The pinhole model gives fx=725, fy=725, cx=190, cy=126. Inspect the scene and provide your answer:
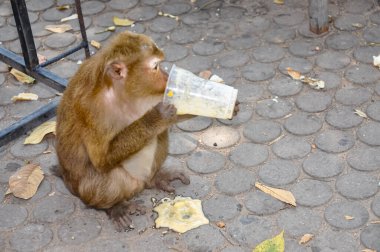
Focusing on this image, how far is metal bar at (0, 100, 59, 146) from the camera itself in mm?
4457

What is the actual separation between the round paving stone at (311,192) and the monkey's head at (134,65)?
1098 mm

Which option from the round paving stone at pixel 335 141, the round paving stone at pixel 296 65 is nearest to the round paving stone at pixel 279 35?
the round paving stone at pixel 296 65

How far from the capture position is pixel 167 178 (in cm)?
434

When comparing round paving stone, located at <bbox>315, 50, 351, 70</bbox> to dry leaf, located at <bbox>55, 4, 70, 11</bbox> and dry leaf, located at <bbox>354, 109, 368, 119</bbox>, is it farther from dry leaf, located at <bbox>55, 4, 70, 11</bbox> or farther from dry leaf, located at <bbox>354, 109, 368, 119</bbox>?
dry leaf, located at <bbox>55, 4, 70, 11</bbox>

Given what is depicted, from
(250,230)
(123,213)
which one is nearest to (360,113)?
(250,230)

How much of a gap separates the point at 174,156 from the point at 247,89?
2.71 feet

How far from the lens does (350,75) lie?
5.13 metres

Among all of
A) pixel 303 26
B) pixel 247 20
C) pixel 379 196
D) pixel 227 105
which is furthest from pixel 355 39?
pixel 227 105

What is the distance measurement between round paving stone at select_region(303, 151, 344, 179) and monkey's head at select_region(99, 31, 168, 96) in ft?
3.95

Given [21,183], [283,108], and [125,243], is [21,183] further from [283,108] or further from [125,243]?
[283,108]

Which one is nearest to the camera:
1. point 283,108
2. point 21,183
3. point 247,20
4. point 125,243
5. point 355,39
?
point 125,243

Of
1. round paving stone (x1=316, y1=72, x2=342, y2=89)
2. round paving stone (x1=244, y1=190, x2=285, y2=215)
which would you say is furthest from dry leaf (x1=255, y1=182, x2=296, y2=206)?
round paving stone (x1=316, y1=72, x2=342, y2=89)

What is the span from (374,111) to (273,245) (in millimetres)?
1403

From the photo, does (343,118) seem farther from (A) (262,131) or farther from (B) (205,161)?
(B) (205,161)
